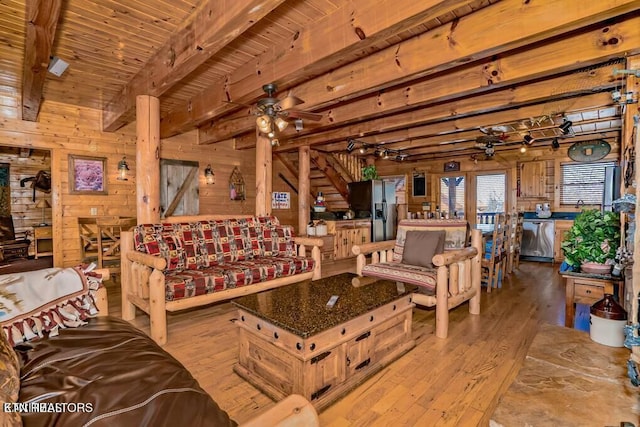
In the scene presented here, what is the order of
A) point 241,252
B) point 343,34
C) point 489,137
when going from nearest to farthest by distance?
point 343,34
point 241,252
point 489,137

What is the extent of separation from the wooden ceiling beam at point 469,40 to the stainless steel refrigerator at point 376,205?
13.5ft

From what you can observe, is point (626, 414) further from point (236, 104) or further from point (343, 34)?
point (236, 104)

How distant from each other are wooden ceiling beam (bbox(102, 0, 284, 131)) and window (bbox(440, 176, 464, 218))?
7.16 meters

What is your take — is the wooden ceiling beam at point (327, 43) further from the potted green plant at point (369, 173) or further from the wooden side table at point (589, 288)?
the potted green plant at point (369, 173)

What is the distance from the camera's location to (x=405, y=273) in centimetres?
312

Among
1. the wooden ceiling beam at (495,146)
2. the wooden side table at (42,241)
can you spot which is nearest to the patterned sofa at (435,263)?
the wooden ceiling beam at (495,146)

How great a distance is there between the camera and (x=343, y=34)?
2363mm

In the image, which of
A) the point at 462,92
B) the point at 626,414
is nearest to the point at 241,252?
the point at 462,92

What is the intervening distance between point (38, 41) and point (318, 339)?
320 centimetres

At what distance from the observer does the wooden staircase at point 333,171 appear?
7.91 meters

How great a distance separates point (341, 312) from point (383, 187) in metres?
5.92

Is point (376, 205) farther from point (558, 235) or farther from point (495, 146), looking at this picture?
point (558, 235)

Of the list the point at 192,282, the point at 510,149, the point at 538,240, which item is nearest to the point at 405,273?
the point at 192,282

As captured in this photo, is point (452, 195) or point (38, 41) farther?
point (452, 195)
